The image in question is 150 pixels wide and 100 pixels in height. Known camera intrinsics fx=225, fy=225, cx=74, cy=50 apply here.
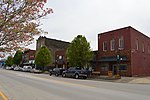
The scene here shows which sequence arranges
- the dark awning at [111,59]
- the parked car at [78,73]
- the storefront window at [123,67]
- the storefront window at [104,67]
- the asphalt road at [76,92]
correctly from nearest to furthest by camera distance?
the asphalt road at [76,92]
the parked car at [78,73]
the storefront window at [123,67]
the dark awning at [111,59]
the storefront window at [104,67]

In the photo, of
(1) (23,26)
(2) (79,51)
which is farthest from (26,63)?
(1) (23,26)

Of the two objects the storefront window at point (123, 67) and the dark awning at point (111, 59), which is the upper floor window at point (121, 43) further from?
the storefront window at point (123, 67)

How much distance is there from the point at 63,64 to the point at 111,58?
19.2 meters

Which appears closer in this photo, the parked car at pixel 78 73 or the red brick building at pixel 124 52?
the parked car at pixel 78 73

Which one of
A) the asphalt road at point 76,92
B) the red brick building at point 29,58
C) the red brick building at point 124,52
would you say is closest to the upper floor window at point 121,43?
the red brick building at point 124,52

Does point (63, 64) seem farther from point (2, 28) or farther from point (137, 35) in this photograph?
point (2, 28)

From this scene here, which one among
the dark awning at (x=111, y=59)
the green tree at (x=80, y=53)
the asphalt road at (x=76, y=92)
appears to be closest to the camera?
the asphalt road at (x=76, y=92)

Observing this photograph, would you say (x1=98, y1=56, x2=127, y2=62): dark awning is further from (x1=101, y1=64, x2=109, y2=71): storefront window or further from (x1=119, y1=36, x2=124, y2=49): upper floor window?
(x1=119, y1=36, x2=124, y2=49): upper floor window

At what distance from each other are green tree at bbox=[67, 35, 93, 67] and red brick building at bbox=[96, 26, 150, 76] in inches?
110

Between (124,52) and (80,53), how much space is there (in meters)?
7.70

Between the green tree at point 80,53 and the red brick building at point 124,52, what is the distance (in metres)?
2.80

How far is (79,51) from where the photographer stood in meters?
39.5

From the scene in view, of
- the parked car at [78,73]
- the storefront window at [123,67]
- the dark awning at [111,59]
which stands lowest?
the parked car at [78,73]

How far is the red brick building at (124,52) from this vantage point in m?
35.7
